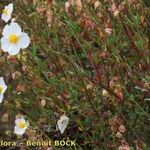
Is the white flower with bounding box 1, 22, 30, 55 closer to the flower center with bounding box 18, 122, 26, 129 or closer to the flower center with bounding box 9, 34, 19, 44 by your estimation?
the flower center with bounding box 9, 34, 19, 44

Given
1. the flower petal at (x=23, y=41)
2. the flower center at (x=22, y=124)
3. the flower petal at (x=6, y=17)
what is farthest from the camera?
the flower petal at (x=6, y=17)

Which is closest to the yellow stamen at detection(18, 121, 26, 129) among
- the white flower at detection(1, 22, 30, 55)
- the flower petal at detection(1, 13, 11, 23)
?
the white flower at detection(1, 22, 30, 55)

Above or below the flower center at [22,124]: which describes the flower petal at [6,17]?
above

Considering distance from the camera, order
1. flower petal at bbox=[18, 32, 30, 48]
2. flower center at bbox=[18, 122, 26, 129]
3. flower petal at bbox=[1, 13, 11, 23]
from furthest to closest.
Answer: flower petal at bbox=[1, 13, 11, 23] < flower center at bbox=[18, 122, 26, 129] < flower petal at bbox=[18, 32, 30, 48]

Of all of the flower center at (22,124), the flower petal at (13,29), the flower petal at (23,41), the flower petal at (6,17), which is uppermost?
the flower petal at (6,17)

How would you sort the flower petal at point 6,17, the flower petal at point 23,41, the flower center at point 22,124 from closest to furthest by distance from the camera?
the flower petal at point 23,41 → the flower center at point 22,124 → the flower petal at point 6,17

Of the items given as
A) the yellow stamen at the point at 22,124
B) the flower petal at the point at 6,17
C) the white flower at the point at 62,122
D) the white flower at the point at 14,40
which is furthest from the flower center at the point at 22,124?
the flower petal at the point at 6,17

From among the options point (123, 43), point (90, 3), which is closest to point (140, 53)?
point (123, 43)

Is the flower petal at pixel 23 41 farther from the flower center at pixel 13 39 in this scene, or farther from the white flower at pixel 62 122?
the white flower at pixel 62 122

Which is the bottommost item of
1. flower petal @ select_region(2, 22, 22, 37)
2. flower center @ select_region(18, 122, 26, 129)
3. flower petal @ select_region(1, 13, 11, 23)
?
flower center @ select_region(18, 122, 26, 129)

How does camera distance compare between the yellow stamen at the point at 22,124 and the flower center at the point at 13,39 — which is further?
the yellow stamen at the point at 22,124
